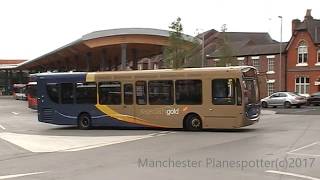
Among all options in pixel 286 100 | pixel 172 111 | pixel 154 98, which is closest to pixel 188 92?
pixel 172 111

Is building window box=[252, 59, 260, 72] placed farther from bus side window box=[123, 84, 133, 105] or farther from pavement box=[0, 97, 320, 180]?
pavement box=[0, 97, 320, 180]

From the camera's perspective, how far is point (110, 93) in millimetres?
25344

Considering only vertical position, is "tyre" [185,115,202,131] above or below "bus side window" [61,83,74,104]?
below

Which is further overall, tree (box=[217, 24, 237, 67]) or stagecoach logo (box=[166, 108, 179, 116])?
tree (box=[217, 24, 237, 67])

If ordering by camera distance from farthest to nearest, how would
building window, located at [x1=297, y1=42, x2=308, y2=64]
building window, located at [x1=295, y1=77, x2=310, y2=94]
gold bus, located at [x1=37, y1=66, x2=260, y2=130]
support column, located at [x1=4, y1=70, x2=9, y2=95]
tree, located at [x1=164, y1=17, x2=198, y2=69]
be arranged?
1. support column, located at [x1=4, y1=70, x2=9, y2=95]
2. building window, located at [x1=297, y1=42, x2=308, y2=64]
3. building window, located at [x1=295, y1=77, x2=310, y2=94]
4. tree, located at [x1=164, y1=17, x2=198, y2=69]
5. gold bus, located at [x1=37, y1=66, x2=260, y2=130]

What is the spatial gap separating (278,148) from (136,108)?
1000 centimetres

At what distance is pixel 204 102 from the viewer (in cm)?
2277

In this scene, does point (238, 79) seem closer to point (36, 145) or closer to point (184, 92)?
point (184, 92)

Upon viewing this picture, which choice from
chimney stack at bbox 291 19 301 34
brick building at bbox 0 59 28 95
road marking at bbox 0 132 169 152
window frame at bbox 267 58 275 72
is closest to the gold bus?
road marking at bbox 0 132 169 152

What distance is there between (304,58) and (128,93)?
138 feet

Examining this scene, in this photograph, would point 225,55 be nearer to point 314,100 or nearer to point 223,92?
point 314,100

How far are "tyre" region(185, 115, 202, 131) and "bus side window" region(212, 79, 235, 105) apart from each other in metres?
1.12

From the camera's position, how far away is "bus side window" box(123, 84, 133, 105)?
24.7 meters

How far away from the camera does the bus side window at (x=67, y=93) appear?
1034 inches
